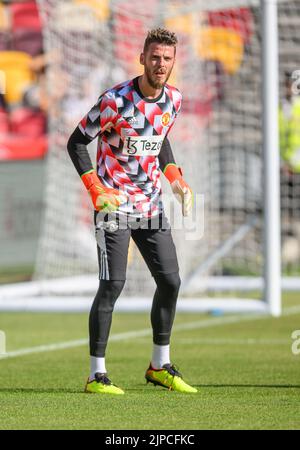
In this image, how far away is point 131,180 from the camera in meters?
7.28

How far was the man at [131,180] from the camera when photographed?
Answer: 712 cm

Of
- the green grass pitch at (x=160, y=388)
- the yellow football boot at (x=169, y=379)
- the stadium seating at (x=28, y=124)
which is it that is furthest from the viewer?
the stadium seating at (x=28, y=124)

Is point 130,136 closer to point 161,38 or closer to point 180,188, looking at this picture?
point 180,188

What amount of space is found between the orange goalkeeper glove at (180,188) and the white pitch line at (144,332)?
2666 millimetres

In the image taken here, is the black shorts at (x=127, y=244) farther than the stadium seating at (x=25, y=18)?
No

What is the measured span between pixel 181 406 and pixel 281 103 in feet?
32.3

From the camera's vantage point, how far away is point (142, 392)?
725cm

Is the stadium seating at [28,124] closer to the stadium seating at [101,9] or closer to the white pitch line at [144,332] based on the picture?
the stadium seating at [101,9]

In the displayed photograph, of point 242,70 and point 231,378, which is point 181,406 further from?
point 242,70

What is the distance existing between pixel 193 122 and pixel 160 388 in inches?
258

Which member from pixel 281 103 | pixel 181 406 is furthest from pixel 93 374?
pixel 281 103

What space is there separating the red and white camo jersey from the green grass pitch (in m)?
1.19

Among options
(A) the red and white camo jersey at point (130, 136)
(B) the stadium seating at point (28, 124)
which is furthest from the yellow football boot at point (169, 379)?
(B) the stadium seating at point (28, 124)

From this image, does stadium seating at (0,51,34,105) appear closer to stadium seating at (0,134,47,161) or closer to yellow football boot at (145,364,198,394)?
stadium seating at (0,134,47,161)
